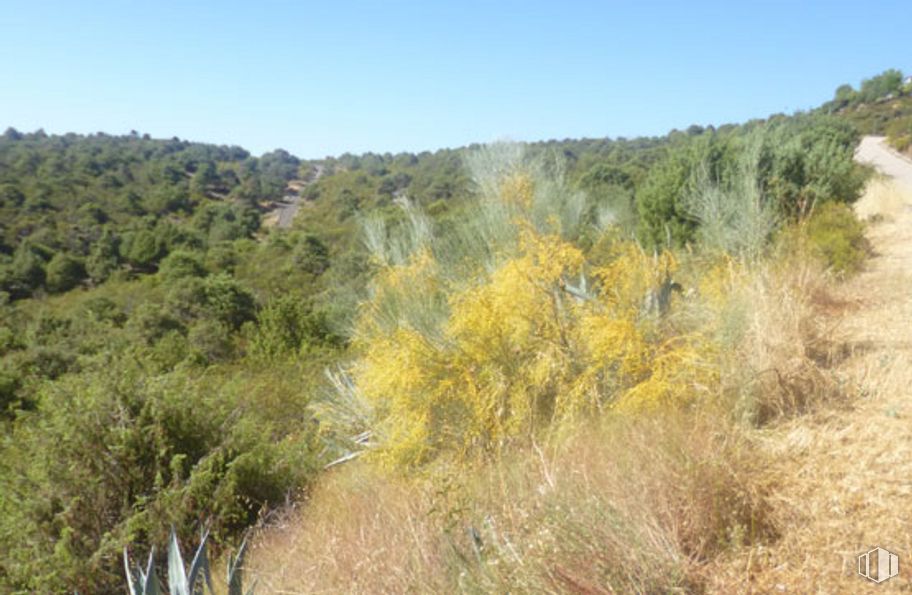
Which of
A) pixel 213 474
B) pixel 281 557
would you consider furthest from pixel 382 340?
pixel 281 557

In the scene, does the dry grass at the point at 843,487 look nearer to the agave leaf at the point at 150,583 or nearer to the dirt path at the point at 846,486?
the dirt path at the point at 846,486

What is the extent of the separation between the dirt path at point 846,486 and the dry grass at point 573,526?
0.13 metres

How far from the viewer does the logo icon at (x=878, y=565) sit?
74.0 inches

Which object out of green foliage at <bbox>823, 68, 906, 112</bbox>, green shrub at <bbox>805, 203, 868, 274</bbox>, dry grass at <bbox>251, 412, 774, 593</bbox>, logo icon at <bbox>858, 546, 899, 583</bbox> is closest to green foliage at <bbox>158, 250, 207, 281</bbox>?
green shrub at <bbox>805, 203, 868, 274</bbox>

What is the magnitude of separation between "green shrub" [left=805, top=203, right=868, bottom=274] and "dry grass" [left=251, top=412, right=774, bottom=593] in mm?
6075

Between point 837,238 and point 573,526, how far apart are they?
8.54 meters

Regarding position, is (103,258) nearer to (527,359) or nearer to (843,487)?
(527,359)

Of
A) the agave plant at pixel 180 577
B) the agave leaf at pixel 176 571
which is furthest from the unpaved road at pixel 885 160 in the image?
the agave leaf at pixel 176 571

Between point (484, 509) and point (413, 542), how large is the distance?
38cm

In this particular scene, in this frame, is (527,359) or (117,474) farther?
(527,359)

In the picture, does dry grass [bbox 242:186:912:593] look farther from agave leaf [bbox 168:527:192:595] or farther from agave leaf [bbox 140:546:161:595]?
agave leaf [bbox 140:546:161:595]

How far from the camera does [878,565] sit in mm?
1917

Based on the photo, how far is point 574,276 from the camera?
15.2ft

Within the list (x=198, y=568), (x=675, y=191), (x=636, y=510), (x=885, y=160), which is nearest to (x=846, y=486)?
(x=636, y=510)
